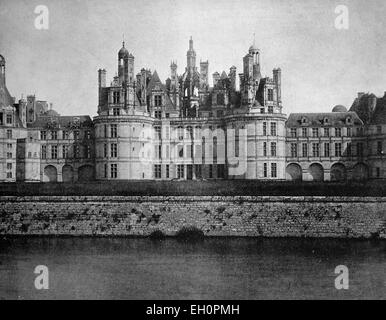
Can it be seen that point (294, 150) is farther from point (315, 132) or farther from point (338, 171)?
point (338, 171)

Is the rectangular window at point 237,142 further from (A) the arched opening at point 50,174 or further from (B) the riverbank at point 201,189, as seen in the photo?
(A) the arched opening at point 50,174

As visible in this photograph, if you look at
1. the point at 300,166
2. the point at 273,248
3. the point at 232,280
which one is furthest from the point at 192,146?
the point at 232,280

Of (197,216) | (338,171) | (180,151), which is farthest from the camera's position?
(338,171)

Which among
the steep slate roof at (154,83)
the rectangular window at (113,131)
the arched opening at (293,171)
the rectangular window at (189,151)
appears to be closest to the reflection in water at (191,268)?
the rectangular window at (113,131)

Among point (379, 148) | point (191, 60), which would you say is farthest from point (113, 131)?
point (379, 148)

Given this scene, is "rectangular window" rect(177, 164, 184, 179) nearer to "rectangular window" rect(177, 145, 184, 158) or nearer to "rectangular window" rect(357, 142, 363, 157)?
"rectangular window" rect(177, 145, 184, 158)

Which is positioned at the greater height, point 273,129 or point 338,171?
point 273,129

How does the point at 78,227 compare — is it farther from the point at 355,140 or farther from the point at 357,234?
the point at 355,140
